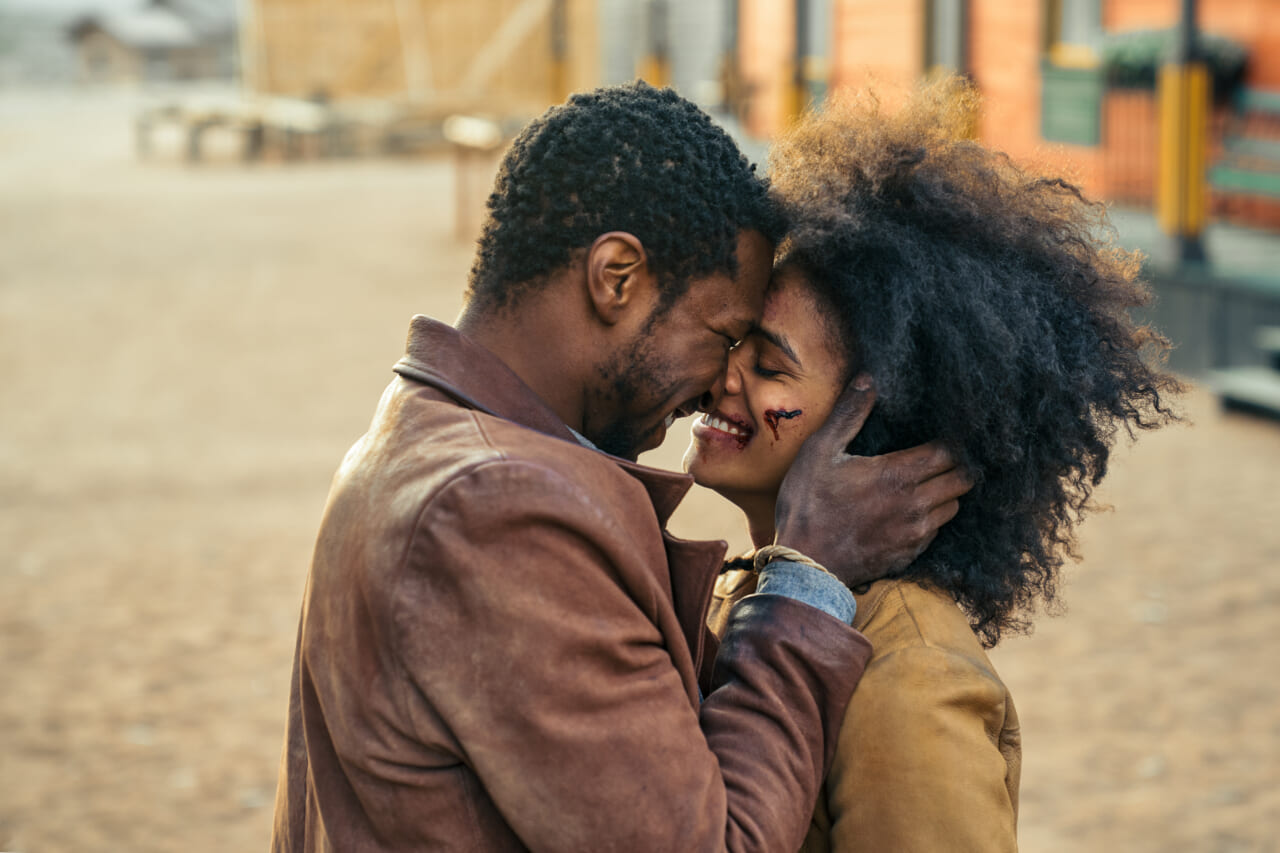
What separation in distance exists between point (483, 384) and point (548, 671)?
15.8 inches

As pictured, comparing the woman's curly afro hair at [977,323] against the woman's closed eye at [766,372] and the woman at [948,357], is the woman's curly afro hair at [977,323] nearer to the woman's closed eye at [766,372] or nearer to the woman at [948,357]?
the woman at [948,357]

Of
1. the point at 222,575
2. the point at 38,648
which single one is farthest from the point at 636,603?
the point at 222,575

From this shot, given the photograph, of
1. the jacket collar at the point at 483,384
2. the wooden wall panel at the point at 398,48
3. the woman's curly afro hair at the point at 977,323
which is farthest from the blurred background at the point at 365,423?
the wooden wall panel at the point at 398,48

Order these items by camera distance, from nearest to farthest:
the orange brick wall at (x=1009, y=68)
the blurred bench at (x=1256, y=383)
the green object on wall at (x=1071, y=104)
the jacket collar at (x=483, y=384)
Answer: the jacket collar at (x=483, y=384)
the blurred bench at (x=1256, y=383)
the green object on wall at (x=1071, y=104)
the orange brick wall at (x=1009, y=68)

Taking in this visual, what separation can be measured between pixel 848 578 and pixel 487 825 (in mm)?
639

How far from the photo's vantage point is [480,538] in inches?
54.9

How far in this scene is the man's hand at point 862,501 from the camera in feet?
6.09

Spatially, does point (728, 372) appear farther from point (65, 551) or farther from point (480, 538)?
point (65, 551)

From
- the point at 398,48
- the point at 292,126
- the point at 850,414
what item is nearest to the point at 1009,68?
the point at 850,414

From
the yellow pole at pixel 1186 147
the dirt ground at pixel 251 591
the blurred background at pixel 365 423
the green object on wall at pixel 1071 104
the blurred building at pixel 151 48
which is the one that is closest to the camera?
the dirt ground at pixel 251 591

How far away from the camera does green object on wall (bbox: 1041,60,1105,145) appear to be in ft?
41.0

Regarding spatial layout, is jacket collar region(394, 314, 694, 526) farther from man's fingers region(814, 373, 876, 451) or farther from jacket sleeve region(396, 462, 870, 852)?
man's fingers region(814, 373, 876, 451)

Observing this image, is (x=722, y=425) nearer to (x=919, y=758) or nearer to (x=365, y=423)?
(x=919, y=758)

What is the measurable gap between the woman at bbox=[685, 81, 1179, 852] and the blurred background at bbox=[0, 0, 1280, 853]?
0.29 meters
